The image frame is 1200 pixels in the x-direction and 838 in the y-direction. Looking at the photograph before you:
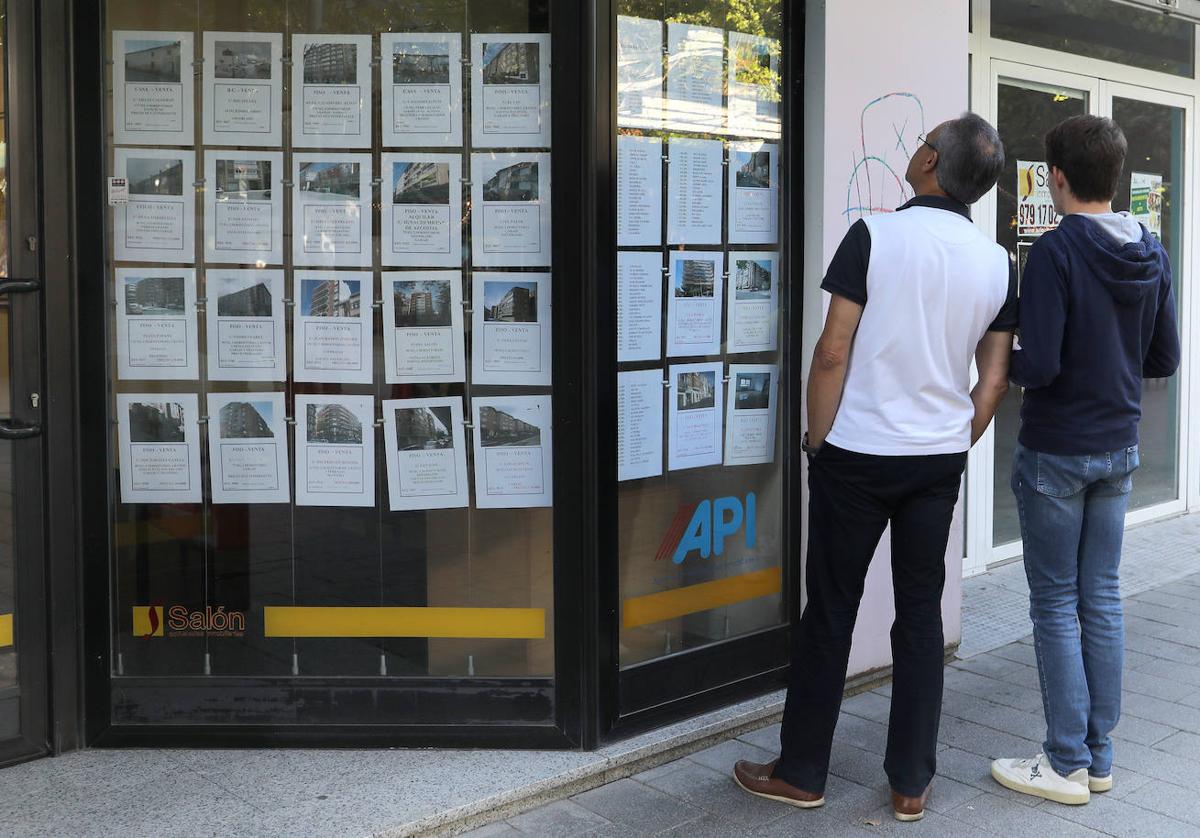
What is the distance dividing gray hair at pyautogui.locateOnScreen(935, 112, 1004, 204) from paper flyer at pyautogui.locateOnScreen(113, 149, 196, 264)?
2.30 meters

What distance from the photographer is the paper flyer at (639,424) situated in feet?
13.4

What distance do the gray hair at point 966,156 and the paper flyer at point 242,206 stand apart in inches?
80.3

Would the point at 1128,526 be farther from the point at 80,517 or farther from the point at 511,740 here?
the point at 80,517

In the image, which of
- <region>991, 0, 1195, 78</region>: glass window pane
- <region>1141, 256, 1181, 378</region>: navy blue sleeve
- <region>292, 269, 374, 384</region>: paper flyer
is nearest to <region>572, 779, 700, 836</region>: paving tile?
<region>292, 269, 374, 384</region>: paper flyer

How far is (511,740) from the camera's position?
3918mm

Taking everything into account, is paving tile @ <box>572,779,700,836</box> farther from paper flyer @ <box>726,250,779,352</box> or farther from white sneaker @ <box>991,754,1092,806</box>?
paper flyer @ <box>726,250,779,352</box>

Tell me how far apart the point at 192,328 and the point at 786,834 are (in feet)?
7.85

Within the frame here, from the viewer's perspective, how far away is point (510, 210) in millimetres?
3939

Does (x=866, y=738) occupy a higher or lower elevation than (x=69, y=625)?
lower

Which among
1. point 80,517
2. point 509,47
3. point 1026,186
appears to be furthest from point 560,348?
point 1026,186

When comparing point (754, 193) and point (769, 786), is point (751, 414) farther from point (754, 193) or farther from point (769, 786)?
point (769, 786)

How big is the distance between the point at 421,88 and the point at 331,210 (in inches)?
19.0

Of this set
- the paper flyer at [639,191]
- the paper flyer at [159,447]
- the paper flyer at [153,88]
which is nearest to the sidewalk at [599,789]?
the paper flyer at [159,447]

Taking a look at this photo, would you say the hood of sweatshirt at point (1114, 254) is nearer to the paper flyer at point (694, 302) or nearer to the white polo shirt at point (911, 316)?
the white polo shirt at point (911, 316)
